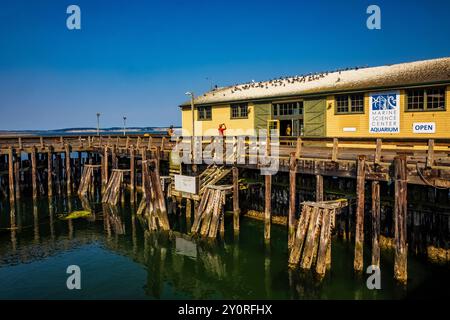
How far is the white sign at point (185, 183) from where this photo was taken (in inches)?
819

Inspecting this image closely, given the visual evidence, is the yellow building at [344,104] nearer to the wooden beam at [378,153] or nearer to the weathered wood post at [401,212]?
the wooden beam at [378,153]

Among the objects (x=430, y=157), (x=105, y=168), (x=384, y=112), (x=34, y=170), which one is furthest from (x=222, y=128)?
(x=430, y=157)

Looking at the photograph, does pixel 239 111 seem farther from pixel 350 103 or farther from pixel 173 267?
pixel 173 267

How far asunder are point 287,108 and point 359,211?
11.5 m

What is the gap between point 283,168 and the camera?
1747cm

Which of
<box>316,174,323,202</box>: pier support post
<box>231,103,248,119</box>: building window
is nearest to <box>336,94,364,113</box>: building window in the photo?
<box>316,174,323,202</box>: pier support post

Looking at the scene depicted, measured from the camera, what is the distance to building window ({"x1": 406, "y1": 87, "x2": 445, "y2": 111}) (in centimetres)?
1809

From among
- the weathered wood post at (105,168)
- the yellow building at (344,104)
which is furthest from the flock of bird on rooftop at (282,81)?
the weathered wood post at (105,168)

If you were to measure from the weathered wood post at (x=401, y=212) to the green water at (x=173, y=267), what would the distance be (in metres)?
0.82

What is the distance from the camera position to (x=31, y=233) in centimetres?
2192

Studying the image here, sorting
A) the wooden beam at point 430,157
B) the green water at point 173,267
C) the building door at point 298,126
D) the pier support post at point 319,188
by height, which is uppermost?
the building door at point 298,126

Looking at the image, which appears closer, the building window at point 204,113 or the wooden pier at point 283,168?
the wooden pier at point 283,168

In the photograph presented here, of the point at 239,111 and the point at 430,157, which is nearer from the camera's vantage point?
the point at 430,157
